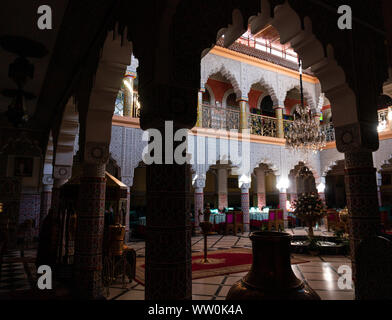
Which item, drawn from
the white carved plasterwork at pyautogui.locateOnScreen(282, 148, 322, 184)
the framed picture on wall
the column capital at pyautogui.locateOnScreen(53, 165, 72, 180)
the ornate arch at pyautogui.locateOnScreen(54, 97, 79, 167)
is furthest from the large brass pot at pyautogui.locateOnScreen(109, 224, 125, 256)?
the white carved plasterwork at pyautogui.locateOnScreen(282, 148, 322, 184)

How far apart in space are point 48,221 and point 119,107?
5.84m

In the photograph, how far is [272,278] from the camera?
0.93m

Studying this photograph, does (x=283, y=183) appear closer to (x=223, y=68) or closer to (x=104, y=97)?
(x=223, y=68)

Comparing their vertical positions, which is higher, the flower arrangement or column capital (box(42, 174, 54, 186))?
column capital (box(42, 174, 54, 186))

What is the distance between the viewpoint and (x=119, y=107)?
8.52m

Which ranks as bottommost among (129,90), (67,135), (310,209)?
(310,209)

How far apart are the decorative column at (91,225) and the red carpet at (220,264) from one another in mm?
1009

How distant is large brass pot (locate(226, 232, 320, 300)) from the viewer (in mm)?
895

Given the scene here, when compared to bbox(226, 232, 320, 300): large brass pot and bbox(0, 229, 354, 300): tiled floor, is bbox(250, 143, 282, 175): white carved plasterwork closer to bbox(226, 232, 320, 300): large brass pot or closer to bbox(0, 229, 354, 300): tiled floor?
bbox(0, 229, 354, 300): tiled floor

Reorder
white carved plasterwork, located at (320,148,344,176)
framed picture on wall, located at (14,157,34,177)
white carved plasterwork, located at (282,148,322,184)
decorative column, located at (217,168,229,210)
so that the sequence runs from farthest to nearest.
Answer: decorative column, located at (217,168,229,210) < white carved plasterwork, located at (320,148,344,176) < white carved plasterwork, located at (282,148,322,184) < framed picture on wall, located at (14,157,34,177)

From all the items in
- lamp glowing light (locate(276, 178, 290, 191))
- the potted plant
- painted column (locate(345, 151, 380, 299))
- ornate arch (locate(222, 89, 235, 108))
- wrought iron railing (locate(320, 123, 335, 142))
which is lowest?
the potted plant

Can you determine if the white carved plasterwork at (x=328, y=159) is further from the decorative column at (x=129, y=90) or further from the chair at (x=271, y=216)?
the decorative column at (x=129, y=90)

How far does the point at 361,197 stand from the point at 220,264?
3.22 metres

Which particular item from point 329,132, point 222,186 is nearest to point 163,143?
point 329,132
